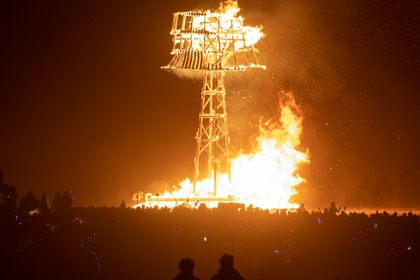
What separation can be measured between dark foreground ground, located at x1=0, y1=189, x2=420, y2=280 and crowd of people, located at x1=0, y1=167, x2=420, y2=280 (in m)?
0.03

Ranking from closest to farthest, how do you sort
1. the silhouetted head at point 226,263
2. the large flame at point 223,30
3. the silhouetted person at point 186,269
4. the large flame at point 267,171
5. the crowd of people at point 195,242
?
the silhouetted person at point 186,269
the silhouetted head at point 226,263
the crowd of people at point 195,242
the large flame at point 223,30
the large flame at point 267,171

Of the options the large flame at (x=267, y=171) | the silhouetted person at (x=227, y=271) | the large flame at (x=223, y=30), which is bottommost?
the silhouetted person at (x=227, y=271)

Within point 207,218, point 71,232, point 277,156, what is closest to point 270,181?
point 277,156

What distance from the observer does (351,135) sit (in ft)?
144

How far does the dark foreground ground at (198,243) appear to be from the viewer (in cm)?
1666

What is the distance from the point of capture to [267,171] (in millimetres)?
36750

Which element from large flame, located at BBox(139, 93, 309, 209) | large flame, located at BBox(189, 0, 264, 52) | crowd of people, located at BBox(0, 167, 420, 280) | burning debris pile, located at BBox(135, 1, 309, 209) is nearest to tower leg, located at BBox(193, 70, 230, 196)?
burning debris pile, located at BBox(135, 1, 309, 209)

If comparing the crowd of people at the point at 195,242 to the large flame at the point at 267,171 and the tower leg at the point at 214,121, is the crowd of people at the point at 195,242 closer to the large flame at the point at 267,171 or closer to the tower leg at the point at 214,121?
the large flame at the point at 267,171

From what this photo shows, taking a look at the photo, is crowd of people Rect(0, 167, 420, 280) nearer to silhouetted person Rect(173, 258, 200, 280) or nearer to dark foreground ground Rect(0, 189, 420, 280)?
dark foreground ground Rect(0, 189, 420, 280)

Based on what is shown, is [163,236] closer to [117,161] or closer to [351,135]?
[117,161]

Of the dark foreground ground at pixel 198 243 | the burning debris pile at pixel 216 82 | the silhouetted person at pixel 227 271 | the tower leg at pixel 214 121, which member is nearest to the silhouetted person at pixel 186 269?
the silhouetted person at pixel 227 271

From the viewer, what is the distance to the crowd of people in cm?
1666

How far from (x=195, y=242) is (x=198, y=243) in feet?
0.37

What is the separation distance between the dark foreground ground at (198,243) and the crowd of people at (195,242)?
3cm
